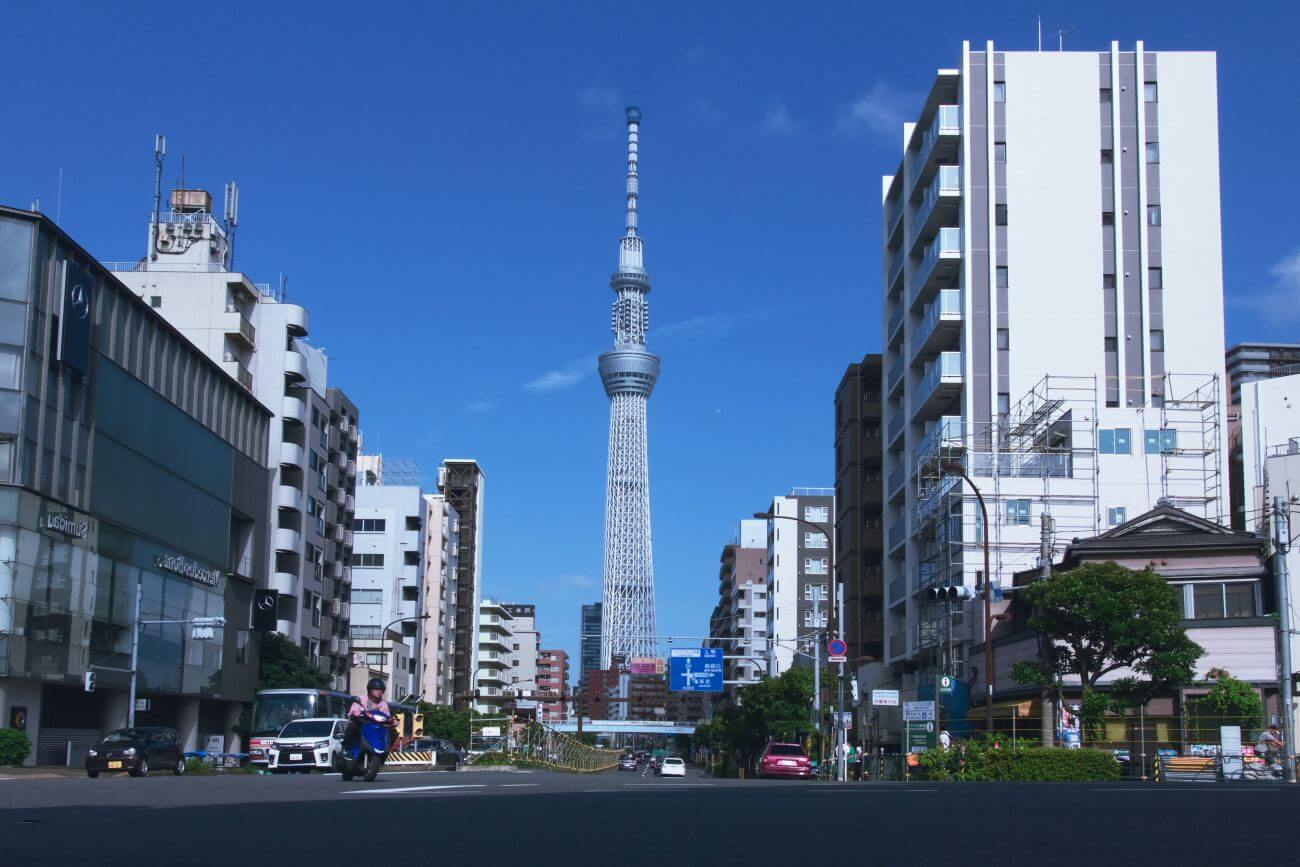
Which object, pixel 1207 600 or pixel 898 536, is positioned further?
pixel 898 536

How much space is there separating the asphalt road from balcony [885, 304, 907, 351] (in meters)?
58.9

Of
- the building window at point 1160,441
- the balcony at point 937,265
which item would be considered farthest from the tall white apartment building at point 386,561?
the building window at point 1160,441

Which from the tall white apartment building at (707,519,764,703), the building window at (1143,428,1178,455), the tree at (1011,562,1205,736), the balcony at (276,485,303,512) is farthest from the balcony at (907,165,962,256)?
the tall white apartment building at (707,519,764,703)

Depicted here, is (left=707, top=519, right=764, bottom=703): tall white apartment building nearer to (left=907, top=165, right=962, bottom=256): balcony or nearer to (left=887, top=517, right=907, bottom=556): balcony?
(left=887, top=517, right=907, bottom=556): balcony

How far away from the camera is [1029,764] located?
100ft

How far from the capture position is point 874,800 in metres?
14.6

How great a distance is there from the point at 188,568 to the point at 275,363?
2195 centimetres

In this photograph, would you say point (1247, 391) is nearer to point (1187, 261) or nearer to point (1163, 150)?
point (1187, 261)

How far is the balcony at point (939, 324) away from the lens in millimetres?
62781

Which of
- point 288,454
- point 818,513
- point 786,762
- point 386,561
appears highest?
point 818,513

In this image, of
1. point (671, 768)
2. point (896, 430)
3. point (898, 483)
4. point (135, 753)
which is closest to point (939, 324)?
point (896, 430)

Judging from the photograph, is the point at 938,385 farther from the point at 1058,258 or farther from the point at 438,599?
the point at 438,599

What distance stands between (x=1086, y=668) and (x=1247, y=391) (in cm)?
2868

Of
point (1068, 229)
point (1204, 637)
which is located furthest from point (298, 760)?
point (1068, 229)
